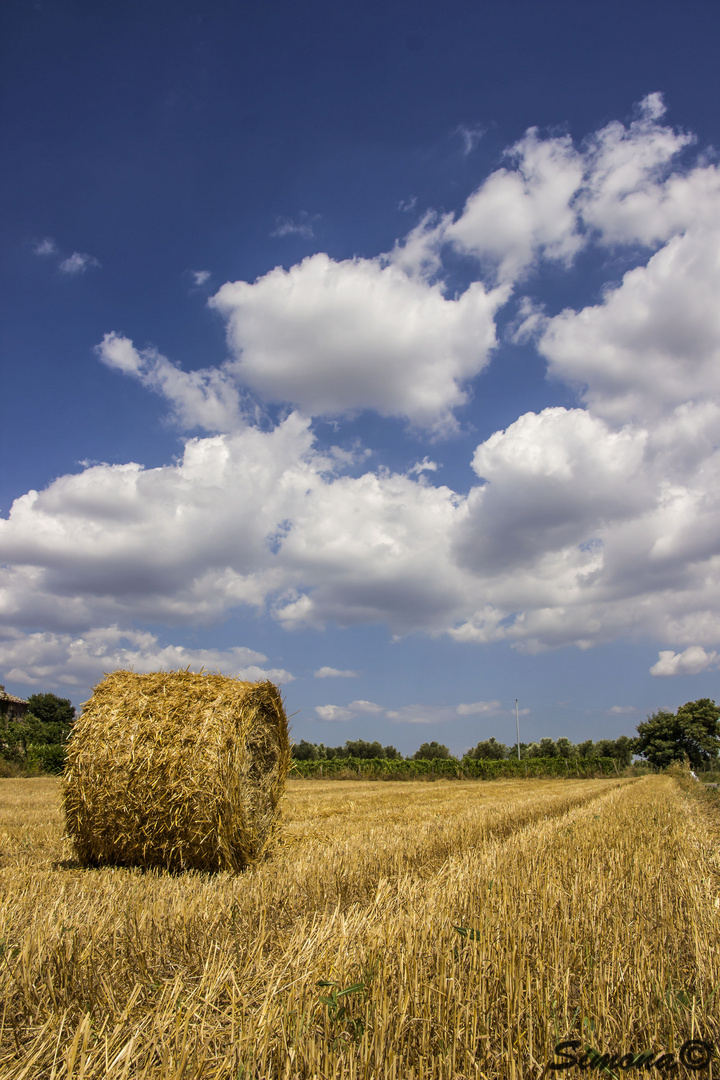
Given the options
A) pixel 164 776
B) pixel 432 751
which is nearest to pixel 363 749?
pixel 432 751

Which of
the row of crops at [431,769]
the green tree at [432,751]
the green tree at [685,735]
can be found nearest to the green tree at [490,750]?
the green tree at [432,751]

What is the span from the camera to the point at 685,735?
67.4 m

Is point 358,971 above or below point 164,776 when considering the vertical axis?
below

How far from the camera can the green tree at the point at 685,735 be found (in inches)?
2589

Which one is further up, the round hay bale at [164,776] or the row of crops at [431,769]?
Result: the round hay bale at [164,776]

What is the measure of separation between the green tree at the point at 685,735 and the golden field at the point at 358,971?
71.6 m

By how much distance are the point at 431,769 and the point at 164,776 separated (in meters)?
38.0

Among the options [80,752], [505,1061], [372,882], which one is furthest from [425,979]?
[80,752]

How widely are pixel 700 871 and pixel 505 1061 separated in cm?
464

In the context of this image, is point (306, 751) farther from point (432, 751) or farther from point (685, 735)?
point (685, 735)

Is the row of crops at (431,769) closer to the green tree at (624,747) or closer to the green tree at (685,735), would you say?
the green tree at (685,735)

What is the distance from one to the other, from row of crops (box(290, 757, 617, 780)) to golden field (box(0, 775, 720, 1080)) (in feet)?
111

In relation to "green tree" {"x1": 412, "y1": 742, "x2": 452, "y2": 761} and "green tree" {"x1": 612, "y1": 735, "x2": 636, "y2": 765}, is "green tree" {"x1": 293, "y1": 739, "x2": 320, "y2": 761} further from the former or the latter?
"green tree" {"x1": 612, "y1": 735, "x2": 636, "y2": 765}

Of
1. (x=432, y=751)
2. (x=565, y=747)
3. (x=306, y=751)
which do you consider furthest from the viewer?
(x=565, y=747)
